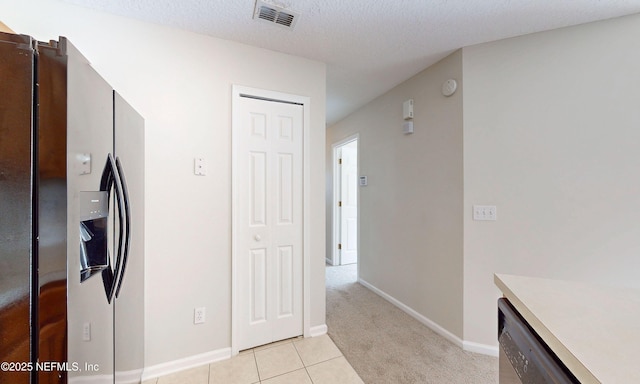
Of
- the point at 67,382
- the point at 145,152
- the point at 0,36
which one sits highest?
the point at 0,36

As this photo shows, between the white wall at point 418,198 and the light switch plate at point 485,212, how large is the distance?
0.12m

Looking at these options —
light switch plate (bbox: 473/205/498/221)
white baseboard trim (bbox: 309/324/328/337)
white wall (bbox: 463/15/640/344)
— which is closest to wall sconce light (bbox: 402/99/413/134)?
white wall (bbox: 463/15/640/344)

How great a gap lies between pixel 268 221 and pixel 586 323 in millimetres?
1816

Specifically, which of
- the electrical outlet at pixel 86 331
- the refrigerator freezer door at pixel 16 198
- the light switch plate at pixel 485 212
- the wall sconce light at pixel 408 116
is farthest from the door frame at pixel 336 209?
the refrigerator freezer door at pixel 16 198

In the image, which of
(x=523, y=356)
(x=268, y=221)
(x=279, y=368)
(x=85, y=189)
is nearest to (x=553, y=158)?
(x=523, y=356)

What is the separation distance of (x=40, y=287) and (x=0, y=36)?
69cm

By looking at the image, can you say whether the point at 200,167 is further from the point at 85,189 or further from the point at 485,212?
the point at 485,212

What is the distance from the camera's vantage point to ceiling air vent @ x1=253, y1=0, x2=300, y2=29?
156 cm

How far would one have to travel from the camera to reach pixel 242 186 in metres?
1.96

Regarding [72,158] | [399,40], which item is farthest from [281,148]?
[72,158]

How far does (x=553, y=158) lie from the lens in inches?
71.9

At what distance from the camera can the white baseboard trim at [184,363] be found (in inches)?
66.2

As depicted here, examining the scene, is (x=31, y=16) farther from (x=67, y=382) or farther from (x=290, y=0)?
(x=67, y=382)

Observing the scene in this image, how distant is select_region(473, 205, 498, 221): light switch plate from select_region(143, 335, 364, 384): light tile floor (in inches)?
60.6
